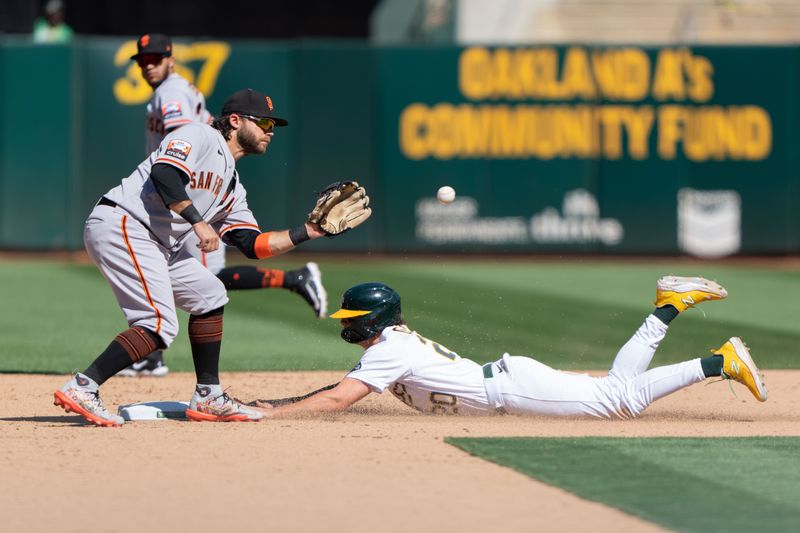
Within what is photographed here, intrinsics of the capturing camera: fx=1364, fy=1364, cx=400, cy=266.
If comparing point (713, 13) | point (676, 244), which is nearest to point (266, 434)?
point (676, 244)

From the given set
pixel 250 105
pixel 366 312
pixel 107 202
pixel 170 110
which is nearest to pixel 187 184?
pixel 107 202

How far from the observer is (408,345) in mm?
6395

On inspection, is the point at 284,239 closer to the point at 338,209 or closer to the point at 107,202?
the point at 338,209

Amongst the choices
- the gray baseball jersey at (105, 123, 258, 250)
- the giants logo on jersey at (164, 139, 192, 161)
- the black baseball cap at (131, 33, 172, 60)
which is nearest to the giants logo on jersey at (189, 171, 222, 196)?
the gray baseball jersey at (105, 123, 258, 250)

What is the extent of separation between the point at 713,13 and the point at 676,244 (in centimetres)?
566

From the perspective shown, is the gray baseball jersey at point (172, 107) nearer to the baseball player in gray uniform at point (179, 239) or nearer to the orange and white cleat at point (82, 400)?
the baseball player in gray uniform at point (179, 239)

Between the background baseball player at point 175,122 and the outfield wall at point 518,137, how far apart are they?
7.77m

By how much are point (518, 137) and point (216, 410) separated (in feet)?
34.7

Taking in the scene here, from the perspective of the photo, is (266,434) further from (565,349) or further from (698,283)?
(565,349)

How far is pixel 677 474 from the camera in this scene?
209 inches

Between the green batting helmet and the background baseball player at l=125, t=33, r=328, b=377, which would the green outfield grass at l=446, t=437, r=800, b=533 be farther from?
the background baseball player at l=125, t=33, r=328, b=377

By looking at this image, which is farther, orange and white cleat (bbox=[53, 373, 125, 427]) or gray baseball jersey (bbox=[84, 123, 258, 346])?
gray baseball jersey (bbox=[84, 123, 258, 346])

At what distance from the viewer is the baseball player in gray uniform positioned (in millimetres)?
6188

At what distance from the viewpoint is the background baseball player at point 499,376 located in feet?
20.8
